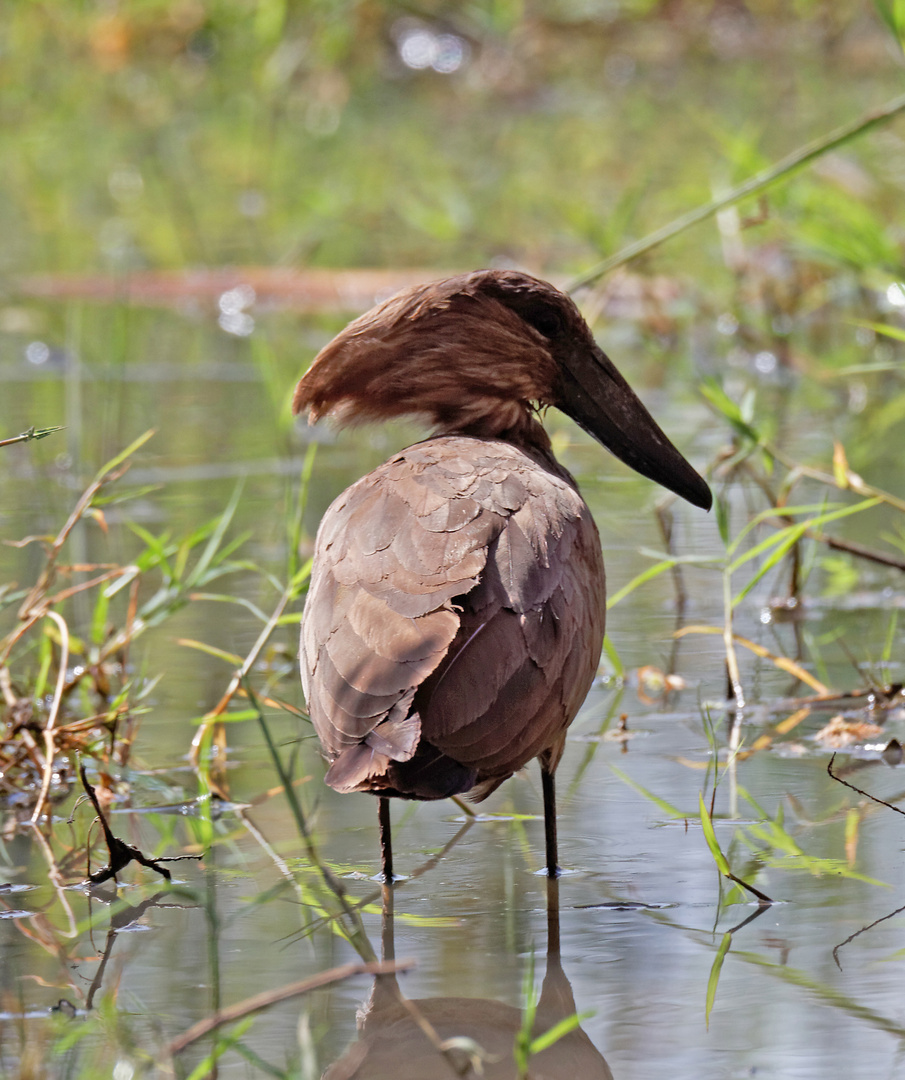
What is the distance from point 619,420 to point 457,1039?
5.31 feet

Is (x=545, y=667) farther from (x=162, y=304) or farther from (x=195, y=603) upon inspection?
(x=162, y=304)

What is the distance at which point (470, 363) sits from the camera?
10.6 ft

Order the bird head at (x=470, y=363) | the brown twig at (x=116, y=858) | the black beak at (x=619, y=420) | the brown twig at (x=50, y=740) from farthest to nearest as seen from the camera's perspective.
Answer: the black beak at (x=619, y=420)
the bird head at (x=470, y=363)
the brown twig at (x=50, y=740)
the brown twig at (x=116, y=858)

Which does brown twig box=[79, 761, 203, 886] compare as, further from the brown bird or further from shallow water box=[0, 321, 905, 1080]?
the brown bird

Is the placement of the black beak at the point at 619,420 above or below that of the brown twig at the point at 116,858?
above

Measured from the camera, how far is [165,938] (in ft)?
8.18

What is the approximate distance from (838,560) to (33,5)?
12.1 m

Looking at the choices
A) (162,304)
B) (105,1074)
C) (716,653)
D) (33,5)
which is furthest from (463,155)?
(105,1074)

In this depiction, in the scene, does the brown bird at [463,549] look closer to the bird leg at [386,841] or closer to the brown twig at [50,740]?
the bird leg at [386,841]

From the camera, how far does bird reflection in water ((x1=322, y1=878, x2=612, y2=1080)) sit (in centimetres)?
207

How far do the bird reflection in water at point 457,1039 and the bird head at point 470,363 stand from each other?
1.22 m

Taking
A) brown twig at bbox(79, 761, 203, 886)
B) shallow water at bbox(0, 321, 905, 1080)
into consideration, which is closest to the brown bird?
shallow water at bbox(0, 321, 905, 1080)

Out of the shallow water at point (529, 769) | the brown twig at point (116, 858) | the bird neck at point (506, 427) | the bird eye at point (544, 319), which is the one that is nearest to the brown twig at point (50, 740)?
the shallow water at point (529, 769)

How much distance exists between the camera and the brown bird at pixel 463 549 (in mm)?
2359
